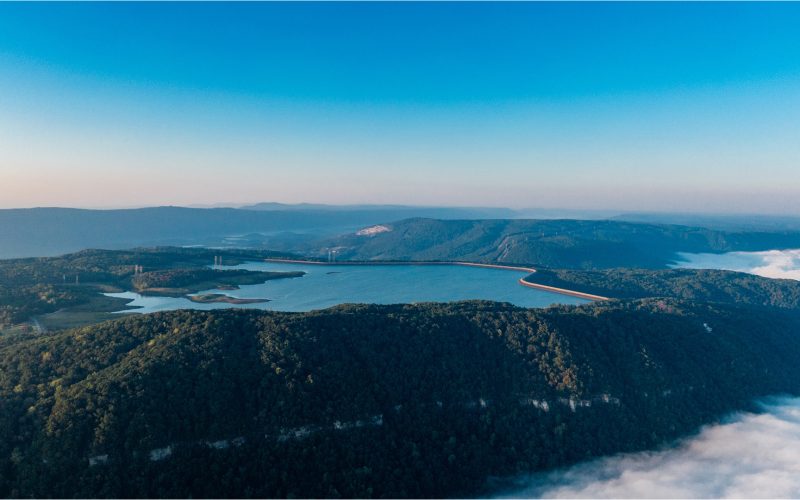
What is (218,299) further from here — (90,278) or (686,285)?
(686,285)

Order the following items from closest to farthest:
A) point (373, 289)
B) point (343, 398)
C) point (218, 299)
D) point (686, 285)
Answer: point (343, 398) < point (218, 299) < point (373, 289) < point (686, 285)

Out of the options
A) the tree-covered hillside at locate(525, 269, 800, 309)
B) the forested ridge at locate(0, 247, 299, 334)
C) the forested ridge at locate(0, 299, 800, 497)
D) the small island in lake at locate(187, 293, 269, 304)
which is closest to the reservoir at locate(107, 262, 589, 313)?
the small island in lake at locate(187, 293, 269, 304)

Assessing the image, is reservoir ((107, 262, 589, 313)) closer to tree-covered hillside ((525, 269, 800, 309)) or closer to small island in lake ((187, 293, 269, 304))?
small island in lake ((187, 293, 269, 304))

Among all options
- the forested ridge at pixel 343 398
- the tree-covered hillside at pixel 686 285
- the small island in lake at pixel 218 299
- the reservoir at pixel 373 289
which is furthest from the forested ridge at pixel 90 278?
the tree-covered hillside at pixel 686 285

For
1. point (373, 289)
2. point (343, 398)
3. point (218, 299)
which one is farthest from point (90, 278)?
point (343, 398)

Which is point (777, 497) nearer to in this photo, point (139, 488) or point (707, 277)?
point (139, 488)

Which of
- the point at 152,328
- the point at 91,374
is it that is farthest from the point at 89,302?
the point at 91,374

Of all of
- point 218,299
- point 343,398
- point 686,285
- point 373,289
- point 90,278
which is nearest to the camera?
point 343,398
